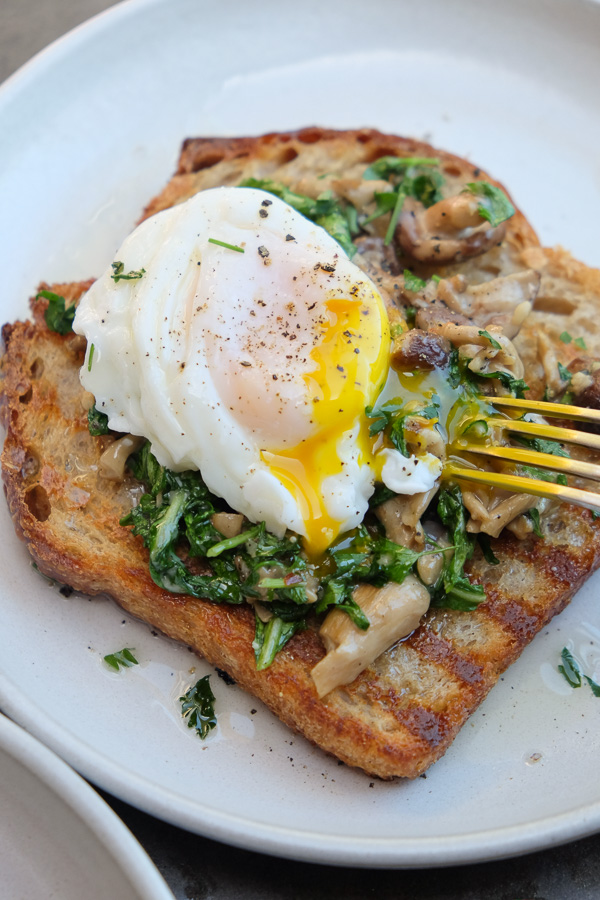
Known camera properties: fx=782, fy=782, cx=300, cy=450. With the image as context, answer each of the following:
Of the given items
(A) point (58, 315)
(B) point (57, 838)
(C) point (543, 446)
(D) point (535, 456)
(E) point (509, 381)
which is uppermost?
(E) point (509, 381)

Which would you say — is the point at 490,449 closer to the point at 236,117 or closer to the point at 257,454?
the point at 257,454

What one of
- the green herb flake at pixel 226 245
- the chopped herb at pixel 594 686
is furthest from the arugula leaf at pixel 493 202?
the chopped herb at pixel 594 686

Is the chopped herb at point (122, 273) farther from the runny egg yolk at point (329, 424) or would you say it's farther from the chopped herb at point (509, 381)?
the chopped herb at point (509, 381)

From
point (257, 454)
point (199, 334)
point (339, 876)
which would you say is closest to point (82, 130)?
point (199, 334)

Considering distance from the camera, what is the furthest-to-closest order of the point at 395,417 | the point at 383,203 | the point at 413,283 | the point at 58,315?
the point at 383,203 → the point at 58,315 → the point at 413,283 → the point at 395,417

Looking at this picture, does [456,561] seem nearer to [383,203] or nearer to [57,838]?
[57,838]

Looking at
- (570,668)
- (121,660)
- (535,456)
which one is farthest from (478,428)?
(121,660)

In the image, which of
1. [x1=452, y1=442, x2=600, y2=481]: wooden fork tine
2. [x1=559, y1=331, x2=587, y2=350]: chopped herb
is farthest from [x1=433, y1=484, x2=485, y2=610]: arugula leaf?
[x1=559, y1=331, x2=587, y2=350]: chopped herb

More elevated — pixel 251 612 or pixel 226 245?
pixel 226 245

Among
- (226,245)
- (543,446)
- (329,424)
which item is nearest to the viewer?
(329,424)
